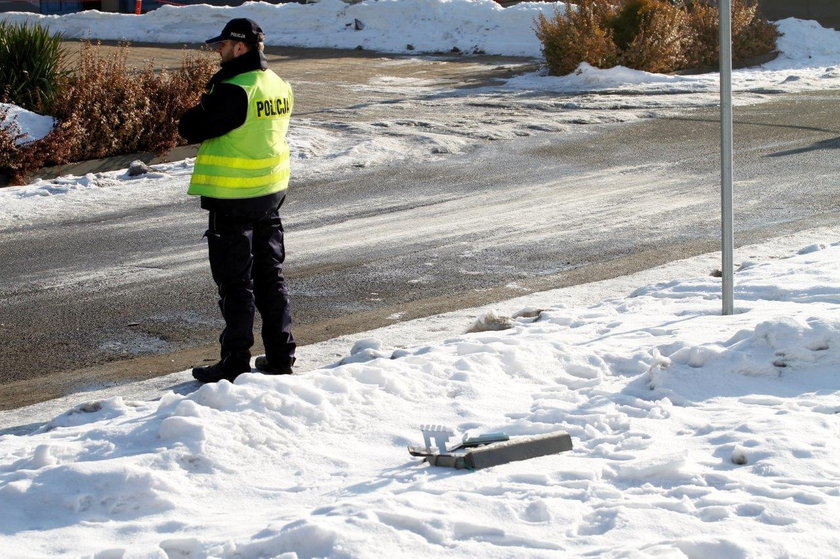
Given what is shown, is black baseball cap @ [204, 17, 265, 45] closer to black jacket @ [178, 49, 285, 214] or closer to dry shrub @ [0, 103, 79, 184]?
A: black jacket @ [178, 49, 285, 214]

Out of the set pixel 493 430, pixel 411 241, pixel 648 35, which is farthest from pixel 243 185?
pixel 648 35

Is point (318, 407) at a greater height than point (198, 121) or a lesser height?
lesser

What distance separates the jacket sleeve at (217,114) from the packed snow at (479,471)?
4.51 ft

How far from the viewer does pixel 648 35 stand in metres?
21.9

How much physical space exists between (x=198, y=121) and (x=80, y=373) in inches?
66.6

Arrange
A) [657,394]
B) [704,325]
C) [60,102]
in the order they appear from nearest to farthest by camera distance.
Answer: [657,394] → [704,325] → [60,102]

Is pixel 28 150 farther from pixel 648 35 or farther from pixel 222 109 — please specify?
pixel 648 35

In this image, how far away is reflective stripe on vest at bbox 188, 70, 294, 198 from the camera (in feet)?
21.0

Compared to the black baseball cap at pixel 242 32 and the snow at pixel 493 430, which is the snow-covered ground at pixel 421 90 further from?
the snow at pixel 493 430

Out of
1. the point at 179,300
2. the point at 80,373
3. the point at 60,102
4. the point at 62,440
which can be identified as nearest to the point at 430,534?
the point at 62,440

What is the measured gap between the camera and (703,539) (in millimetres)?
4152

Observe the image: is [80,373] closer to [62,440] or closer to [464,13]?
[62,440]

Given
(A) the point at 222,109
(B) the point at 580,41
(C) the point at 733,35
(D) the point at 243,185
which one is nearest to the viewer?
(A) the point at 222,109

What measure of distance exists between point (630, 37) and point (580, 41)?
1.10 meters
